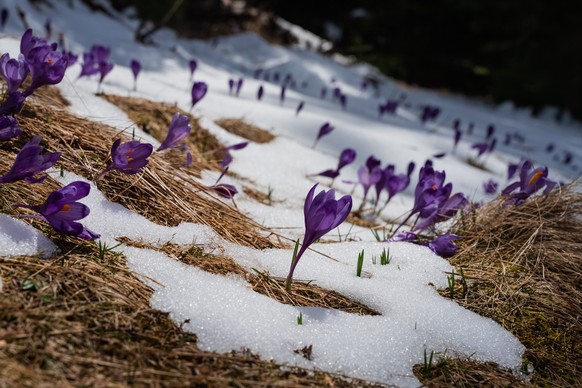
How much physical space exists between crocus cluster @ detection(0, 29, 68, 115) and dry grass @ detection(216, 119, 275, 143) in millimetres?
1559

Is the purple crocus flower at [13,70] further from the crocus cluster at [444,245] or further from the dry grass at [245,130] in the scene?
the dry grass at [245,130]

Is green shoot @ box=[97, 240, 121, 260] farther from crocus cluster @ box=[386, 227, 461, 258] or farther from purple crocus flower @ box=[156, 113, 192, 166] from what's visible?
crocus cluster @ box=[386, 227, 461, 258]

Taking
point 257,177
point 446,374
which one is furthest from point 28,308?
point 257,177

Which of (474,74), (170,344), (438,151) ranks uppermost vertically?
(474,74)

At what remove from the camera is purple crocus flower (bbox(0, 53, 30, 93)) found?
1.76 meters

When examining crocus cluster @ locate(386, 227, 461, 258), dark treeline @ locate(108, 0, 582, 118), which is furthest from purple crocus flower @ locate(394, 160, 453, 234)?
dark treeline @ locate(108, 0, 582, 118)

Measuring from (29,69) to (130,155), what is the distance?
50 centimetres

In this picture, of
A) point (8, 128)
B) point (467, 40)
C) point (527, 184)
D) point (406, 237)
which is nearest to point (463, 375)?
point (406, 237)

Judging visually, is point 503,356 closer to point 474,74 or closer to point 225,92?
point 225,92

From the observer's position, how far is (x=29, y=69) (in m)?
1.81

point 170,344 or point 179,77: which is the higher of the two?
point 179,77

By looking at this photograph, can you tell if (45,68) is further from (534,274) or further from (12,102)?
(534,274)

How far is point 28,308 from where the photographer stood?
1.13 meters

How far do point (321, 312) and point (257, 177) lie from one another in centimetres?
142
